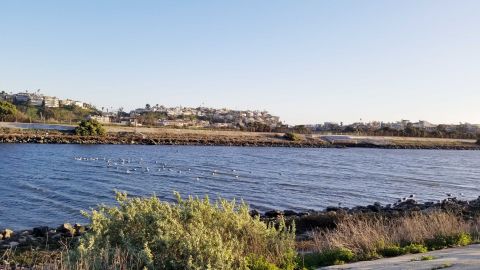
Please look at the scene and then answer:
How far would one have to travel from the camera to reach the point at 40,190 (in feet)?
96.0

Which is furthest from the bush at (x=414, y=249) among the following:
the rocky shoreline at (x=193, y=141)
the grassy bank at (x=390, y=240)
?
the rocky shoreline at (x=193, y=141)

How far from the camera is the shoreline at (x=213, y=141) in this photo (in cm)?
7831

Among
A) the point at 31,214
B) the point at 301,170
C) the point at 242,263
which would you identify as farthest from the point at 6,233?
the point at 301,170

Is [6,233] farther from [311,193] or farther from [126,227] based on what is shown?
[311,193]

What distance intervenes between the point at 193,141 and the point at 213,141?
480cm

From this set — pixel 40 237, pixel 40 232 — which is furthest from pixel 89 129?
pixel 40 237

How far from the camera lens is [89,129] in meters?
87.4

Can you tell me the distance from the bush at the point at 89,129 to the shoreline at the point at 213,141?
2116 millimetres

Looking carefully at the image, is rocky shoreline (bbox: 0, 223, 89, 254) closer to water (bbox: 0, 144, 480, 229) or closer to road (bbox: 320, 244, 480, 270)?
water (bbox: 0, 144, 480, 229)

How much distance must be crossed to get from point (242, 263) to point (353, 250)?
3.64 m

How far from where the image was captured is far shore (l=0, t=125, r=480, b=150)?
7956 centimetres

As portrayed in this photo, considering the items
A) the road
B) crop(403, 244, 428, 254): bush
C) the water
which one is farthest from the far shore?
the road

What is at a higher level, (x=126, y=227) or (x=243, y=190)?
(x=126, y=227)

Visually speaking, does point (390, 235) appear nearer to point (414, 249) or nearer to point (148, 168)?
point (414, 249)
